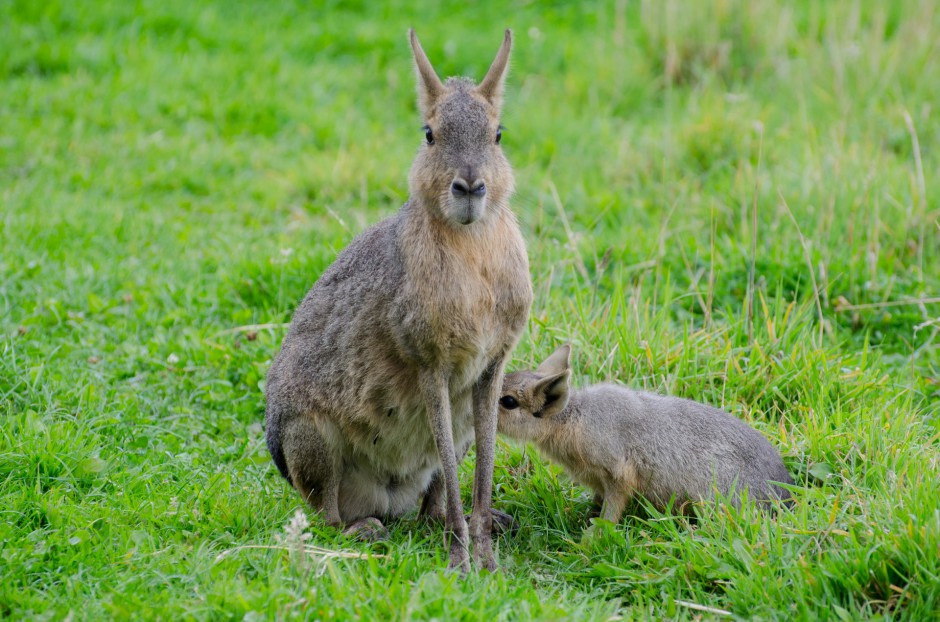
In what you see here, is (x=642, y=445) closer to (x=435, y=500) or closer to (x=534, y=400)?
(x=534, y=400)

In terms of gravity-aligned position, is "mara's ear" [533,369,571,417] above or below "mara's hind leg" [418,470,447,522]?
above

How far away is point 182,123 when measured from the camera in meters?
8.11

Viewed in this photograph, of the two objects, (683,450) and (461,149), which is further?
(683,450)

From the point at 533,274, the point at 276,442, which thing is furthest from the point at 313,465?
the point at 533,274

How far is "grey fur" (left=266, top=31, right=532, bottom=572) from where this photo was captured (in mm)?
3676

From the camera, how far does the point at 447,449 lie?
3.79 meters

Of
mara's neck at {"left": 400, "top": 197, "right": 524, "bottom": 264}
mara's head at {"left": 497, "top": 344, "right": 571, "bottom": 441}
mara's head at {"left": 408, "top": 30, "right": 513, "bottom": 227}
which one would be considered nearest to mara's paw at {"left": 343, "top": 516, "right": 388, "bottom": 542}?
mara's head at {"left": 497, "top": 344, "right": 571, "bottom": 441}

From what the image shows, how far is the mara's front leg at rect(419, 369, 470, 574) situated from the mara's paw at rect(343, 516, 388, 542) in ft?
1.15

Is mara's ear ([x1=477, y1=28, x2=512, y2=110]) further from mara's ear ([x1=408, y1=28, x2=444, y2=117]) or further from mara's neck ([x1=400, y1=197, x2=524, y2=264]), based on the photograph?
mara's neck ([x1=400, y1=197, x2=524, y2=264])

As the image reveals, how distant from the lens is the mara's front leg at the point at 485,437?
152 inches

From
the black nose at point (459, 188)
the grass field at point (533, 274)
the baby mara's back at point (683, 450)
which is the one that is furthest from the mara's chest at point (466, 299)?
the grass field at point (533, 274)

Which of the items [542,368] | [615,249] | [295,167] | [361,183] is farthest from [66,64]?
[542,368]

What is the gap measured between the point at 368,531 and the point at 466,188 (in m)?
1.39

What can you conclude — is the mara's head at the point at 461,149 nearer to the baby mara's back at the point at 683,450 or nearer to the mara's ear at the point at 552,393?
the mara's ear at the point at 552,393
